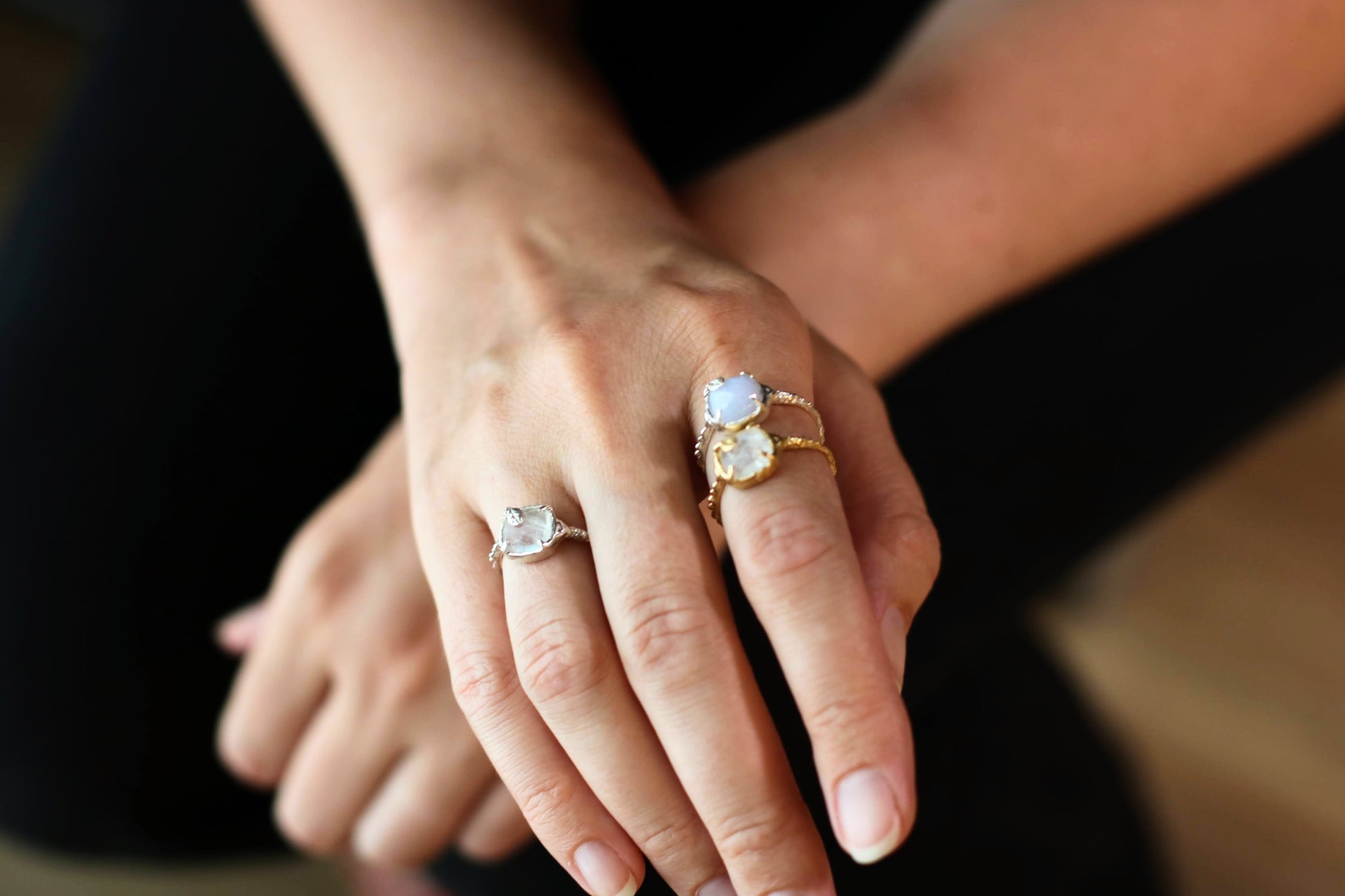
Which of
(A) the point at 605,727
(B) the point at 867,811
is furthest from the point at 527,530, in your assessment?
(B) the point at 867,811

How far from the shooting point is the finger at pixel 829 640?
47 cm

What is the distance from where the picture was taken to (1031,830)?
99cm

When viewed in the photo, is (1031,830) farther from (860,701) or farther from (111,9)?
(111,9)

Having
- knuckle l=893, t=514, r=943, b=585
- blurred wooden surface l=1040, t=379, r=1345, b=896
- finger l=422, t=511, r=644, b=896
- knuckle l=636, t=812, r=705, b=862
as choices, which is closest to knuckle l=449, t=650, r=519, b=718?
finger l=422, t=511, r=644, b=896

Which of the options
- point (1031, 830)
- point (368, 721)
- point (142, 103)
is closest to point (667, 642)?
point (368, 721)

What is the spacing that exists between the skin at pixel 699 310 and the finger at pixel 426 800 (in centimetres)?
8

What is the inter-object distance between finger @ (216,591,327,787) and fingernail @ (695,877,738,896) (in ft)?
1.38

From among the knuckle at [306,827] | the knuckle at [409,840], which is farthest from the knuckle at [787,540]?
the knuckle at [306,827]

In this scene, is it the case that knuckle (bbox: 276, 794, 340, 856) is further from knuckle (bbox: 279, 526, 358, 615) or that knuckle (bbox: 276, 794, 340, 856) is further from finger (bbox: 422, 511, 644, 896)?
finger (bbox: 422, 511, 644, 896)

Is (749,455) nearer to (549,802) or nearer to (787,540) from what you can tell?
(787,540)

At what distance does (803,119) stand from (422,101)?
13.3 inches

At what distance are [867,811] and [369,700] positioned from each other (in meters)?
0.46

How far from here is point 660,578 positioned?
20.2 inches

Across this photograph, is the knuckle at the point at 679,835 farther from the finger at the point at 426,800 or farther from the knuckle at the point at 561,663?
the finger at the point at 426,800
